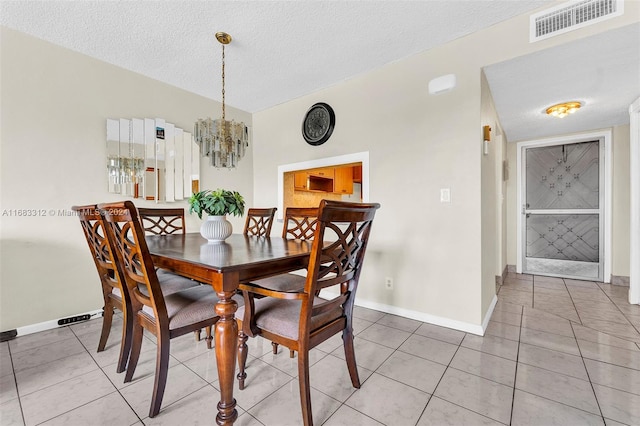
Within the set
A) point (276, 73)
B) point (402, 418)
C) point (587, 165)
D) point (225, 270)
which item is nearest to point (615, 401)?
point (402, 418)

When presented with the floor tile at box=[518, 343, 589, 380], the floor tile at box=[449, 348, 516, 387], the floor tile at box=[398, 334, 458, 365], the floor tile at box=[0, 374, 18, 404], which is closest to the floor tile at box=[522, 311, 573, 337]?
the floor tile at box=[518, 343, 589, 380]

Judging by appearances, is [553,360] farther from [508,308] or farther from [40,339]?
[40,339]

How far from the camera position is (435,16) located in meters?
2.06

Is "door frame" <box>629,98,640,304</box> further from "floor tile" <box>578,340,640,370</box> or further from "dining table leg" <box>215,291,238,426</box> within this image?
"dining table leg" <box>215,291,238,426</box>

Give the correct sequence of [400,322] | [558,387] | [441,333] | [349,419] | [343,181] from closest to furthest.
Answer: [349,419] < [558,387] < [441,333] < [400,322] < [343,181]

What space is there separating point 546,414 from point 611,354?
1.04 meters

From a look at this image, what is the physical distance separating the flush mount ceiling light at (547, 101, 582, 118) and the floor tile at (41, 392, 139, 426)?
4345 millimetres

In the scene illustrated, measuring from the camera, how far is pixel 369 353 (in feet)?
6.33

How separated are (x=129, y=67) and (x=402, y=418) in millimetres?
3658

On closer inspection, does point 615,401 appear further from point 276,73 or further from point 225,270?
point 276,73

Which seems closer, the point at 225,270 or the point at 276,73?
the point at 225,270

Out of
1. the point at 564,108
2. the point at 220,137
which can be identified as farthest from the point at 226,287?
the point at 564,108

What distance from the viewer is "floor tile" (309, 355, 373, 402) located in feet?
4.97

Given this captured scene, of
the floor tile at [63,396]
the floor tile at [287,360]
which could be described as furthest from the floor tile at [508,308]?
A: the floor tile at [63,396]
